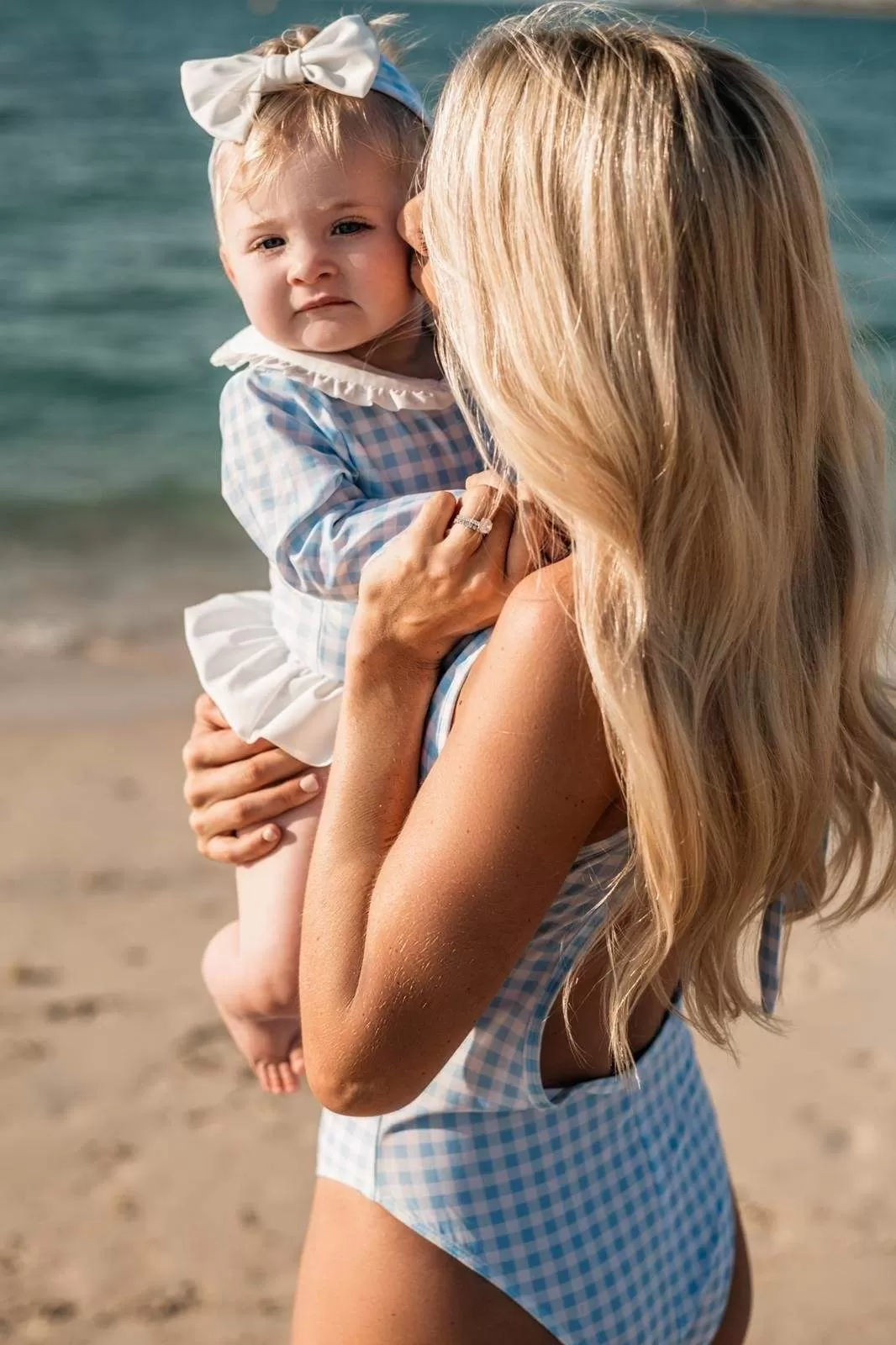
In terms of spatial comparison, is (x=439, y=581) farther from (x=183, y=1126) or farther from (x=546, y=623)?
(x=183, y=1126)

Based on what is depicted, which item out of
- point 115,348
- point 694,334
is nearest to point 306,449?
point 694,334

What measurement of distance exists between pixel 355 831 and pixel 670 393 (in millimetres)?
546

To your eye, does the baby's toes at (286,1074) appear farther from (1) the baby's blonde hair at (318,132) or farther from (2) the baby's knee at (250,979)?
(1) the baby's blonde hair at (318,132)

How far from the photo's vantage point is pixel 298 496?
205 cm

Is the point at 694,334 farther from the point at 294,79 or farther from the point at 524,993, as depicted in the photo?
the point at 294,79

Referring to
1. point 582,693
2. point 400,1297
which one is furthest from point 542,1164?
point 582,693

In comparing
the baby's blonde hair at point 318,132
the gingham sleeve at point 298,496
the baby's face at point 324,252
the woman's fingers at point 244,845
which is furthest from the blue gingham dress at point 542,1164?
the baby's blonde hair at point 318,132

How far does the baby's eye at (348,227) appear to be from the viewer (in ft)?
6.91

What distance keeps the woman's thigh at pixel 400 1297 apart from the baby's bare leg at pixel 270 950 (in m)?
0.61

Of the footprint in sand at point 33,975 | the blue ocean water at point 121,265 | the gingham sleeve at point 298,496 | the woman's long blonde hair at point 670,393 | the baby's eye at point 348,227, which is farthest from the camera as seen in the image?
the blue ocean water at point 121,265

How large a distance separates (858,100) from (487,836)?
1082 inches

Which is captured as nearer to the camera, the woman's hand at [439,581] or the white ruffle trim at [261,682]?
the woman's hand at [439,581]

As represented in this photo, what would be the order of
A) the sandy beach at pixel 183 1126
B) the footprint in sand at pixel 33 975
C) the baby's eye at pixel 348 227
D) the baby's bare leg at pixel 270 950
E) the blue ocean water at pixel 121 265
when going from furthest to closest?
the blue ocean water at pixel 121 265 < the footprint in sand at pixel 33 975 < the sandy beach at pixel 183 1126 < the baby's bare leg at pixel 270 950 < the baby's eye at pixel 348 227

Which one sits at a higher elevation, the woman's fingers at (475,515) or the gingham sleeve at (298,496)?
Answer: the woman's fingers at (475,515)
